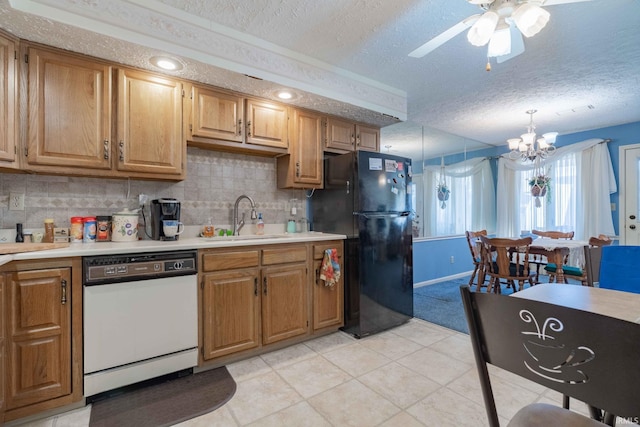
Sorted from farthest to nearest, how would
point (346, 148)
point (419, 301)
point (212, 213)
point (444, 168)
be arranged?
point (444, 168), point (419, 301), point (346, 148), point (212, 213)

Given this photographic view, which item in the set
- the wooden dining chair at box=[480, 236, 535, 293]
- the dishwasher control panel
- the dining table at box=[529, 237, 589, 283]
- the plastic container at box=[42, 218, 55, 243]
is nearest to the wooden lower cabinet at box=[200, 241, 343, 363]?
the dishwasher control panel

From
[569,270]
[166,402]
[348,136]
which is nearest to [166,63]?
[348,136]

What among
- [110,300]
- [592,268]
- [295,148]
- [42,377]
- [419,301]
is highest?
[295,148]

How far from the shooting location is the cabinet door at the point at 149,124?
6.82ft

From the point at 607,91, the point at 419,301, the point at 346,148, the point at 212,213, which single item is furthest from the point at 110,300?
the point at 607,91

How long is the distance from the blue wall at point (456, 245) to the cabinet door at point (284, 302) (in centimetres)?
241

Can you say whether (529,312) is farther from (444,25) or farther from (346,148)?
(346,148)

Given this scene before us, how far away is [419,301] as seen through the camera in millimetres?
3828

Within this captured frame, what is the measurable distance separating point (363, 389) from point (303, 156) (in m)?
2.00

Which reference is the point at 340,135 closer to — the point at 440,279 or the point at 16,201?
the point at 16,201

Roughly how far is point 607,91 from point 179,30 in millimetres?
4234

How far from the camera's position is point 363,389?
194cm

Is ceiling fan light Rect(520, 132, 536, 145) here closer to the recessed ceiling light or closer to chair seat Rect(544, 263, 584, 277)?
chair seat Rect(544, 263, 584, 277)

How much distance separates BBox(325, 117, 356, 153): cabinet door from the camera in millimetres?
3063
